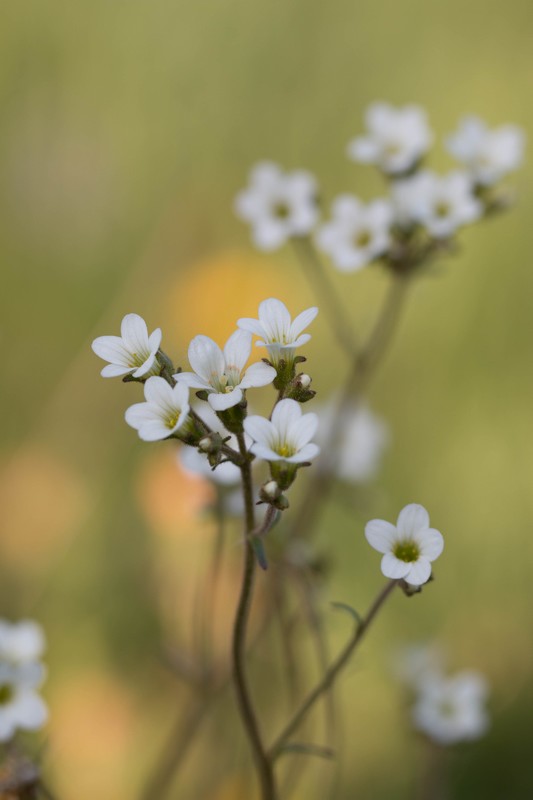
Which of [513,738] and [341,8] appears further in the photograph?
[341,8]

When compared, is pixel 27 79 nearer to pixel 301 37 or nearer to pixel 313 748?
pixel 301 37

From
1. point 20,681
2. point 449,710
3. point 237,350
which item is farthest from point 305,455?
point 449,710

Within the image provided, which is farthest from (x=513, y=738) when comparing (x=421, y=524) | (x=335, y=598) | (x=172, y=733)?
(x=421, y=524)

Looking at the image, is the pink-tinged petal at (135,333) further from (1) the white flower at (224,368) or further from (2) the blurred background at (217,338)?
(2) the blurred background at (217,338)

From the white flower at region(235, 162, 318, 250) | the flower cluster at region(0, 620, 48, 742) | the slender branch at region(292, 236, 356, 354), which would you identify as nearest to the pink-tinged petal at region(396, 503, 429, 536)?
the flower cluster at region(0, 620, 48, 742)

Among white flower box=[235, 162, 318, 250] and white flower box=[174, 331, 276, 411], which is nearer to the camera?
white flower box=[174, 331, 276, 411]

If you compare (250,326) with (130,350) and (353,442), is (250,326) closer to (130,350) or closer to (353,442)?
(130,350)

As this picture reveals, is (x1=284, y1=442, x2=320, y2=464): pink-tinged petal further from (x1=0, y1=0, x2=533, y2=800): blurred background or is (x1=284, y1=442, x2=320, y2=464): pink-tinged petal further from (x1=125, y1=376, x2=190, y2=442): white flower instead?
(x1=0, y1=0, x2=533, y2=800): blurred background
